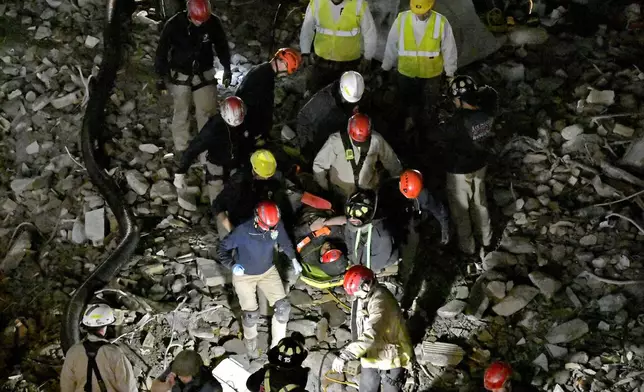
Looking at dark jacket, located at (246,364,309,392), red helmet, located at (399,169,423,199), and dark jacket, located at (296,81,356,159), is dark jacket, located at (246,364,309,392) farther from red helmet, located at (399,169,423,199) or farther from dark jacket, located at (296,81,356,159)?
dark jacket, located at (296,81,356,159)

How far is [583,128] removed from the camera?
794cm

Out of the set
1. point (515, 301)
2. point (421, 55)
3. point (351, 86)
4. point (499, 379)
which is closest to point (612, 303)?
point (515, 301)

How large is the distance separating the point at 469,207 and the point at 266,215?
2.54 metres

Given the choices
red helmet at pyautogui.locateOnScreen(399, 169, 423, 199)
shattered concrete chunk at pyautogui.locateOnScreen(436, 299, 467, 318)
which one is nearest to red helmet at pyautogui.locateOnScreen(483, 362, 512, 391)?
shattered concrete chunk at pyautogui.locateOnScreen(436, 299, 467, 318)

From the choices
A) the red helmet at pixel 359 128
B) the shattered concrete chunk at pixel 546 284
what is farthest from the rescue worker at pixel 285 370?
the shattered concrete chunk at pixel 546 284

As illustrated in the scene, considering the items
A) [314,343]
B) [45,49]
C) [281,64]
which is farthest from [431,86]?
[45,49]

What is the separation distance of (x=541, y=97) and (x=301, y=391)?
579 centimetres

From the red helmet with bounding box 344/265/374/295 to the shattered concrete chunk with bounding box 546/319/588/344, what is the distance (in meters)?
2.20

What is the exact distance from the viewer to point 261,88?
6914 mm

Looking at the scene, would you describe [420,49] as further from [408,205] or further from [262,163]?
[262,163]

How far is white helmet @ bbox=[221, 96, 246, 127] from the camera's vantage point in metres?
6.30

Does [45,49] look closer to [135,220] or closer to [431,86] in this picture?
[135,220]

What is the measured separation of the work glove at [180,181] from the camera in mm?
7336

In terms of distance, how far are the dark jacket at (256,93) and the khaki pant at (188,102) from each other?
2.67 ft
